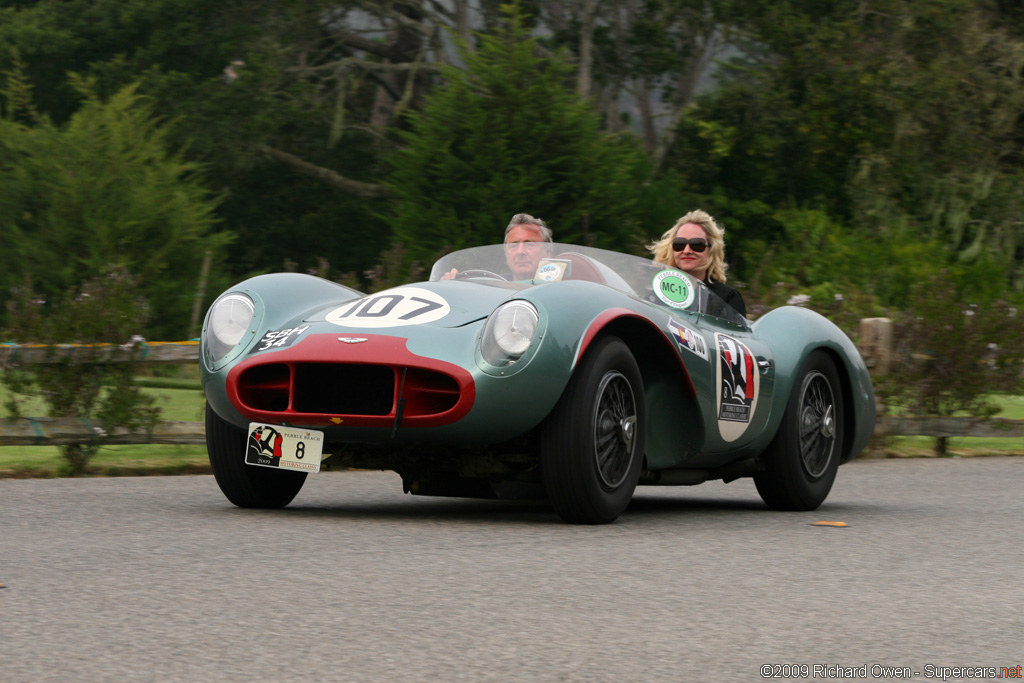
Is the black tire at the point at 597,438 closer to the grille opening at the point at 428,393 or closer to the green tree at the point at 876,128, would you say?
the grille opening at the point at 428,393

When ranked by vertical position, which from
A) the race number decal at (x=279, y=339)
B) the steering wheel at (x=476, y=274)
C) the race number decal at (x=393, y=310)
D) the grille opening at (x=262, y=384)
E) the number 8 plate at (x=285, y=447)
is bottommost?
the number 8 plate at (x=285, y=447)

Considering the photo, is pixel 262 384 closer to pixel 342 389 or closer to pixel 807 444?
pixel 342 389

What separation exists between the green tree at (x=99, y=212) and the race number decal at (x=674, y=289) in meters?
20.6

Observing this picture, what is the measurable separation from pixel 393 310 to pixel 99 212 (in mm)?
23648

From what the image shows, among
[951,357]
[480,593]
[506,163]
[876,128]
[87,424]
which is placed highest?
[876,128]

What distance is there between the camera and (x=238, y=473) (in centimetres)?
619

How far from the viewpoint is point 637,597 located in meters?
4.31

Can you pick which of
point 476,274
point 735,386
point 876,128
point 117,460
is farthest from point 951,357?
point 876,128

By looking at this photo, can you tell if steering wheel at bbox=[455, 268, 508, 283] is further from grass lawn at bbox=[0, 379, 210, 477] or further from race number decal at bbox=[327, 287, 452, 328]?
grass lawn at bbox=[0, 379, 210, 477]

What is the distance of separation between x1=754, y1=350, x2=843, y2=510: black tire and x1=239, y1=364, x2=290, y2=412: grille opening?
8.42 ft

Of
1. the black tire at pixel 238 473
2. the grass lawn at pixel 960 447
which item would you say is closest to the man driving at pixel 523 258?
the black tire at pixel 238 473

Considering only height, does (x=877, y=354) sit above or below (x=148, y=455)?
above

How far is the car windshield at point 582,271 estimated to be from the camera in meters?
6.66

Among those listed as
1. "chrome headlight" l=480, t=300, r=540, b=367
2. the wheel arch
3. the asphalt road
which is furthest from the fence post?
"chrome headlight" l=480, t=300, r=540, b=367
